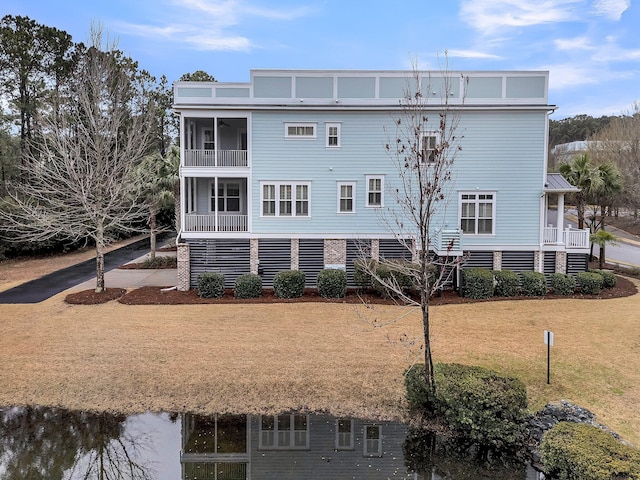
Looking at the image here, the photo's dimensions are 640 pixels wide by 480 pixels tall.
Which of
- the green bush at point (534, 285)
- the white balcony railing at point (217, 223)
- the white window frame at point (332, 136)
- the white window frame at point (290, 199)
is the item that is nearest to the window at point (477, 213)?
the green bush at point (534, 285)

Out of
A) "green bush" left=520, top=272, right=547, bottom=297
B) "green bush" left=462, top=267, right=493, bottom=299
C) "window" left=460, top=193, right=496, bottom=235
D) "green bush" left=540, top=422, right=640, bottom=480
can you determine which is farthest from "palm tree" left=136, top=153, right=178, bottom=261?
"green bush" left=540, top=422, right=640, bottom=480

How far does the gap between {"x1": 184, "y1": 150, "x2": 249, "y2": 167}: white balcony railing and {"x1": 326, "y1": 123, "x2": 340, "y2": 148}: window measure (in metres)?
3.50

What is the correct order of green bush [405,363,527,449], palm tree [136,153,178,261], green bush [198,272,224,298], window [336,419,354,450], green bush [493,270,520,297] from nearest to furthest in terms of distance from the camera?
green bush [405,363,527,449]
window [336,419,354,450]
green bush [198,272,224,298]
green bush [493,270,520,297]
palm tree [136,153,178,261]

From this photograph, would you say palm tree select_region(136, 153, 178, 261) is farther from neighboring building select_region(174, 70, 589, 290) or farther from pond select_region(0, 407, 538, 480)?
pond select_region(0, 407, 538, 480)

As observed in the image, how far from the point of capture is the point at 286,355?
37.5ft

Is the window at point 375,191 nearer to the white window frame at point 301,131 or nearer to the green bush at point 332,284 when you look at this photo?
the white window frame at point 301,131

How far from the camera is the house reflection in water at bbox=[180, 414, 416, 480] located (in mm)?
7133

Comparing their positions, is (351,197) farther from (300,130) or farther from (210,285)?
(210,285)

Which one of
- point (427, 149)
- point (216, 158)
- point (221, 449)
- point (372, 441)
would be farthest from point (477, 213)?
point (221, 449)

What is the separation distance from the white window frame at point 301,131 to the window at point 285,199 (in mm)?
1911

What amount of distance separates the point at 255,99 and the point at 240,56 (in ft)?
39.6

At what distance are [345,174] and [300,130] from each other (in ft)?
8.45

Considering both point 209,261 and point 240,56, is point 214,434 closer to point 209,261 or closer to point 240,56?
point 209,261

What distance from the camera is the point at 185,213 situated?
1958cm
